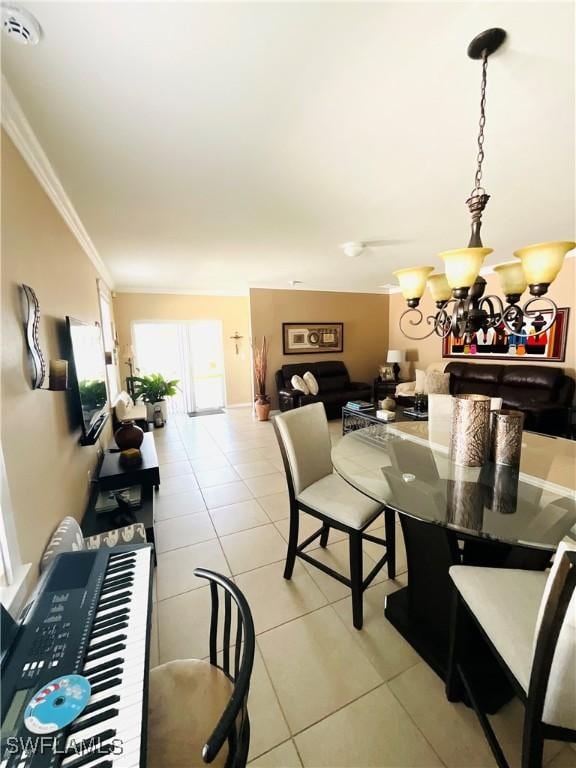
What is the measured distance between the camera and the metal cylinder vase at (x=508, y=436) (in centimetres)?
160

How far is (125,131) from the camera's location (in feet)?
5.11

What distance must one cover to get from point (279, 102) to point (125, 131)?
797 mm

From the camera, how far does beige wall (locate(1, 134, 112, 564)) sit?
120 cm

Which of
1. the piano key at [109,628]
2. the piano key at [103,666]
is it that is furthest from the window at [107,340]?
the piano key at [103,666]

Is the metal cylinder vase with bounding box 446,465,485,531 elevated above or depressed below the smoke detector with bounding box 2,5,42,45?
below

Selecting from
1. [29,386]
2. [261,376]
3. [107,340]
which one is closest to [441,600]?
[29,386]

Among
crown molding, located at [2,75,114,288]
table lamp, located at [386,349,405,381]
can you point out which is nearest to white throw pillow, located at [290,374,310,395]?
table lamp, located at [386,349,405,381]

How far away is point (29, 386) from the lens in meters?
1.37

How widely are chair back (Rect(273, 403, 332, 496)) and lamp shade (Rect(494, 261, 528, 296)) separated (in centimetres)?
131

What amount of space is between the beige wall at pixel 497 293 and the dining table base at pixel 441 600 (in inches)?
158

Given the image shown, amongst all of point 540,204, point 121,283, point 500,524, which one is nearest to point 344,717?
point 500,524

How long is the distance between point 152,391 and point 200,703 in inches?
206

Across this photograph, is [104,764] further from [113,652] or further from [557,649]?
[557,649]

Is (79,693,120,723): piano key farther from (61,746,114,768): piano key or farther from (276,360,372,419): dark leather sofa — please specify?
(276,360,372,419): dark leather sofa
